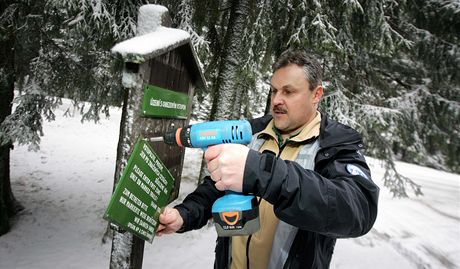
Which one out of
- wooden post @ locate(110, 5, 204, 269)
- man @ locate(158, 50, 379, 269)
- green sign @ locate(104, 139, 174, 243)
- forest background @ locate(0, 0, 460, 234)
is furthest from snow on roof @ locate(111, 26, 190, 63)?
forest background @ locate(0, 0, 460, 234)

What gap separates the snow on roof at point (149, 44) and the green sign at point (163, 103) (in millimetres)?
235

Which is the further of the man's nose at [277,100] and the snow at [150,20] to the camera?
the snow at [150,20]

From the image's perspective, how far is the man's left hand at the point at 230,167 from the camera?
1235 mm

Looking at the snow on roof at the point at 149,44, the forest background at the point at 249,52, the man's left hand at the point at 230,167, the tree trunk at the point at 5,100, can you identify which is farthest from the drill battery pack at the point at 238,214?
the tree trunk at the point at 5,100

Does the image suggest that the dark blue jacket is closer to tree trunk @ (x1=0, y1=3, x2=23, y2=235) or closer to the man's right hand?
the man's right hand

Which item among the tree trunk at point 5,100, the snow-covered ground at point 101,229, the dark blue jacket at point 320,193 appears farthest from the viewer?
the tree trunk at point 5,100

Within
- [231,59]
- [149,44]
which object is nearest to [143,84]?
[149,44]

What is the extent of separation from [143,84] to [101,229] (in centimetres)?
657

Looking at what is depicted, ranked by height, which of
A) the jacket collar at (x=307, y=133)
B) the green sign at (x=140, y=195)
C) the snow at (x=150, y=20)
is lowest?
the green sign at (x=140, y=195)

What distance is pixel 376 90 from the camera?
8188mm

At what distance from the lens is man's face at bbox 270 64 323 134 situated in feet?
6.58

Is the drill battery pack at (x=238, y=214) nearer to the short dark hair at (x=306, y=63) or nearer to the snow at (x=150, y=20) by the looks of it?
the short dark hair at (x=306, y=63)

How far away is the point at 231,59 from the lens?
16.9ft

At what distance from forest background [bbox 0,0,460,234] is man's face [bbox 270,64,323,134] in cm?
252
